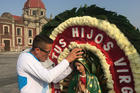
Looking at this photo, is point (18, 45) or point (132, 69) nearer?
point (132, 69)

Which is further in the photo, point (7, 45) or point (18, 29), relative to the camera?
point (18, 29)

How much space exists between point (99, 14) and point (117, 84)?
0.97m

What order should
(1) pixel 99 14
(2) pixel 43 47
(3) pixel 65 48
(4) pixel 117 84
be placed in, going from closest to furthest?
(2) pixel 43 47, (4) pixel 117 84, (1) pixel 99 14, (3) pixel 65 48

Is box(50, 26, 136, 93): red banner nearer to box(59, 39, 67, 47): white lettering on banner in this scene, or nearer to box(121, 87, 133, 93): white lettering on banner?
box(121, 87, 133, 93): white lettering on banner

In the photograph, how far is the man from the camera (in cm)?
174

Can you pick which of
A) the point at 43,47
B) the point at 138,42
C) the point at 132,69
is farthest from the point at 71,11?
the point at 132,69

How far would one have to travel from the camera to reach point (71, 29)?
7.43 feet

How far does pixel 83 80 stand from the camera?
6.75ft

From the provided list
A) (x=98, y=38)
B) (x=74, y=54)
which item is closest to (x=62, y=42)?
(x=74, y=54)

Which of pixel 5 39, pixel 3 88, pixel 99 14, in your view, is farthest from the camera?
pixel 5 39

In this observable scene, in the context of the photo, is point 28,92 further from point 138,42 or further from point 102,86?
point 138,42

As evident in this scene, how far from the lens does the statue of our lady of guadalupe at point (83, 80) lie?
198cm

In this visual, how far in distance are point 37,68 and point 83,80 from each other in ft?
2.19

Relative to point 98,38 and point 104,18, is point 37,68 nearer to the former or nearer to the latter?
point 98,38
